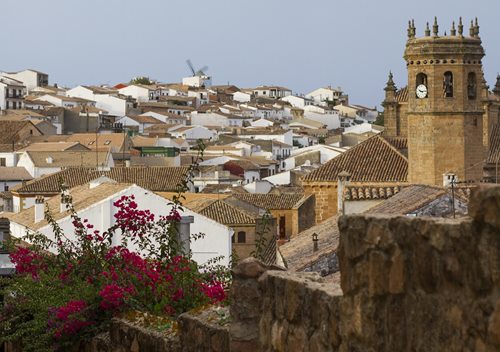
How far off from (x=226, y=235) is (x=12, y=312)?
26.5 metres

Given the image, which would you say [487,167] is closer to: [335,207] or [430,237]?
[335,207]

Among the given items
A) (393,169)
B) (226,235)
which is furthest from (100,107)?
(226,235)

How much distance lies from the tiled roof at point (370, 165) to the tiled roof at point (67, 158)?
29595mm

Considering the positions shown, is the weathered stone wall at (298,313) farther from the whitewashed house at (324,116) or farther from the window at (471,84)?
the whitewashed house at (324,116)

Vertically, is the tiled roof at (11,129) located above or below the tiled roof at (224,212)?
above

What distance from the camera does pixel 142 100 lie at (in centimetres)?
16825

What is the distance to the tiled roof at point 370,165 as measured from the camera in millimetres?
52875

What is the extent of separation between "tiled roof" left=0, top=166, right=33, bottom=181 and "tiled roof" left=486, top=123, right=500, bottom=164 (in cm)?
2896

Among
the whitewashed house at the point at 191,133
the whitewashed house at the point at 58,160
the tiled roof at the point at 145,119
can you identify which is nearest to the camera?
the whitewashed house at the point at 58,160

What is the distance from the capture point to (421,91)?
53.1 m

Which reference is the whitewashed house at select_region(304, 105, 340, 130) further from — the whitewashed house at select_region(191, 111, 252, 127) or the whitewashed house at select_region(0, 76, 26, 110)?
the whitewashed house at select_region(0, 76, 26, 110)

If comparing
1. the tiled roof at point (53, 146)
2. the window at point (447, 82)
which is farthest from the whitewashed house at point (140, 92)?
the window at point (447, 82)

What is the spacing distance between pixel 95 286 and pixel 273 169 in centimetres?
8957

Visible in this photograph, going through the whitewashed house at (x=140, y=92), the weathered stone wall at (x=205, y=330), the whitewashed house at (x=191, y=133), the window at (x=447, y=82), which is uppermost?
the whitewashed house at (x=140, y=92)
